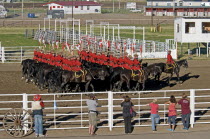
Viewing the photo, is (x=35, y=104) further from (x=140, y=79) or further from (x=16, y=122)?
(x=140, y=79)

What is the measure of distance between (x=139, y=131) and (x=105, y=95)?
6.27m

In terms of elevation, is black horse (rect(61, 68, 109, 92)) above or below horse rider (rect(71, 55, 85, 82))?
below

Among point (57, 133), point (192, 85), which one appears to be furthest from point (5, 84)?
point (57, 133)

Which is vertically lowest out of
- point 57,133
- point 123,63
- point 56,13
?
point 57,133

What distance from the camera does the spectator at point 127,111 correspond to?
14.8 metres

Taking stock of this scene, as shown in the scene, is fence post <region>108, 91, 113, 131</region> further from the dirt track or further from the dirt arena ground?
the dirt track

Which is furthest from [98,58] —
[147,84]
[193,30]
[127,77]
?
[193,30]

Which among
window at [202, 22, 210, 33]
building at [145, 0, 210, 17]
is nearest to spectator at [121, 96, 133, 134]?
window at [202, 22, 210, 33]

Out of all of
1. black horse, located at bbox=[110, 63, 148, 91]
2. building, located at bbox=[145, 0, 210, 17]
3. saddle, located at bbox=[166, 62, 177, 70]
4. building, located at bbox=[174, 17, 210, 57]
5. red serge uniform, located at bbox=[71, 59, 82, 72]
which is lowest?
black horse, located at bbox=[110, 63, 148, 91]

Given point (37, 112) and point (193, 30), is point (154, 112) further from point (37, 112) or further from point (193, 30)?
point (193, 30)

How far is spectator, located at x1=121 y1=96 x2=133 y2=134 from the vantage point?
14.8 metres

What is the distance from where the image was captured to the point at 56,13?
7606 centimetres

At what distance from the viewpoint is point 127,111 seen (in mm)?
14859

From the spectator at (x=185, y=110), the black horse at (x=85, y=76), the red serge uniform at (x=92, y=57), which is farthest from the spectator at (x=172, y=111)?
the red serge uniform at (x=92, y=57)
